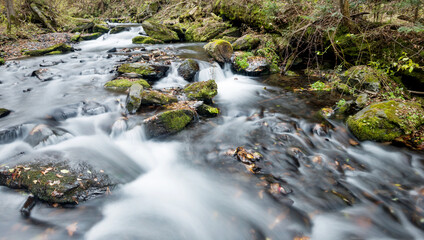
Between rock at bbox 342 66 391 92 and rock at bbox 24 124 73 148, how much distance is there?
7950 millimetres

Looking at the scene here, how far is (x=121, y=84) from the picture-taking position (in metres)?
7.31

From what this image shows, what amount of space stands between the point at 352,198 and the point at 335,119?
2.73 meters

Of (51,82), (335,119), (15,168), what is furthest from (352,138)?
(51,82)

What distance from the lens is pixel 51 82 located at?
8062mm

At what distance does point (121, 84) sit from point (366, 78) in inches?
310

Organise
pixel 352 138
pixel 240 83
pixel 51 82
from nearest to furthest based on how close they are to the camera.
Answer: pixel 352 138, pixel 51 82, pixel 240 83

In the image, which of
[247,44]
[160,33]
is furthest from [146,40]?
[247,44]

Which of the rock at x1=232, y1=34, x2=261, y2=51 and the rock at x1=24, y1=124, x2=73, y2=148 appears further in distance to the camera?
the rock at x1=232, y1=34, x2=261, y2=51

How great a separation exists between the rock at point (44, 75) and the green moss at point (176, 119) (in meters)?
6.25

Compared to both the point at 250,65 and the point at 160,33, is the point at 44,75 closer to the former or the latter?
the point at 160,33

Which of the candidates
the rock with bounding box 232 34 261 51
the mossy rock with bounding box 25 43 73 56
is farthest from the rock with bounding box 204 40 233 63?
the mossy rock with bounding box 25 43 73 56

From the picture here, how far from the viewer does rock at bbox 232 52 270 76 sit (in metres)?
9.20

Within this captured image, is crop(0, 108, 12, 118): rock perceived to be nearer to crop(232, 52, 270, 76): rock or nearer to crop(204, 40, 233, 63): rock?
crop(204, 40, 233, 63): rock

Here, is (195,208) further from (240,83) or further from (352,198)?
(240,83)
